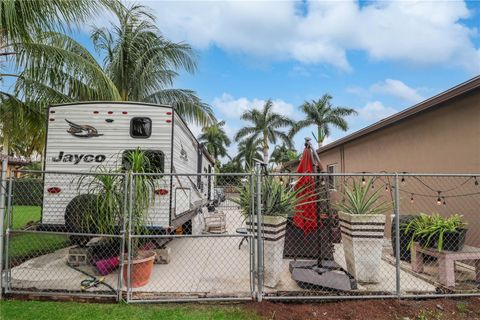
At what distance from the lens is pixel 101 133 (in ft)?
18.4

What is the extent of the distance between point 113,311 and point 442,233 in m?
4.66

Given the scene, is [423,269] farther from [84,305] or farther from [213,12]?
[213,12]

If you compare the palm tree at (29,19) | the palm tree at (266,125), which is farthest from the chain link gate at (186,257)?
the palm tree at (266,125)

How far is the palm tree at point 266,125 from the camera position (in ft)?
90.5

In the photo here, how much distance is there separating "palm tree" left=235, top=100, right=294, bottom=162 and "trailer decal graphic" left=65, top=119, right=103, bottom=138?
22786 mm

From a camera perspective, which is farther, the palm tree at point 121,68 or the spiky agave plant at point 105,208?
the palm tree at point 121,68

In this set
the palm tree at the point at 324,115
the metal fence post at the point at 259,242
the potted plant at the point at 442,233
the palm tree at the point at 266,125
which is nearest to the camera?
the metal fence post at the point at 259,242

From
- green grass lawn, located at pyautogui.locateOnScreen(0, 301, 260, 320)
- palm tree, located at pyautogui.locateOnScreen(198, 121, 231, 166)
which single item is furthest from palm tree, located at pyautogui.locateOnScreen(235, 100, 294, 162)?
green grass lawn, located at pyautogui.locateOnScreen(0, 301, 260, 320)

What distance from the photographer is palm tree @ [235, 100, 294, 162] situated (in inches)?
1086

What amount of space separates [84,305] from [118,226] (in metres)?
1.39

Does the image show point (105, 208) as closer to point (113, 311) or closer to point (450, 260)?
point (113, 311)

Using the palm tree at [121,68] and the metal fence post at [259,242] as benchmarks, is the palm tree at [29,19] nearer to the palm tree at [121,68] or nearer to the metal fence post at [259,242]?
the palm tree at [121,68]

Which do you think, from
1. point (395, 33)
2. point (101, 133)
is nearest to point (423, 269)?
point (101, 133)

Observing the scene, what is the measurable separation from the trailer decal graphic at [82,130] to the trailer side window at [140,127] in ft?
2.18
